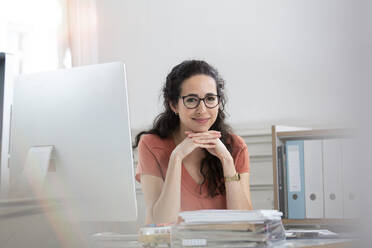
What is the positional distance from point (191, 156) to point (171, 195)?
249 millimetres

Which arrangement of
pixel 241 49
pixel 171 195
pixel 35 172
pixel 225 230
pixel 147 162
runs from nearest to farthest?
pixel 225 230 < pixel 35 172 < pixel 171 195 < pixel 147 162 < pixel 241 49

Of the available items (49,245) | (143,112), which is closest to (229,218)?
(49,245)

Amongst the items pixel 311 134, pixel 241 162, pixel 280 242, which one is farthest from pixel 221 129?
pixel 280 242

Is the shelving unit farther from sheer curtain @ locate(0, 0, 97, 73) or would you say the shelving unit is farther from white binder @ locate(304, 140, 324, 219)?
sheer curtain @ locate(0, 0, 97, 73)

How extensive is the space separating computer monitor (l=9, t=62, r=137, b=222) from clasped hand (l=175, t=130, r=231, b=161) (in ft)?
2.11

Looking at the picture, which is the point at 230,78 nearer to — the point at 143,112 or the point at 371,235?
the point at 143,112

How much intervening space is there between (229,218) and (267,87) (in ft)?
5.54

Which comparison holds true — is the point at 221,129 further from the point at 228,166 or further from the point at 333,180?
the point at 333,180

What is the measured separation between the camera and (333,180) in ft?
6.53

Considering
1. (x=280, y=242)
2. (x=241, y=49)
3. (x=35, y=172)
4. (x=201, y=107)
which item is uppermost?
(x=241, y=49)

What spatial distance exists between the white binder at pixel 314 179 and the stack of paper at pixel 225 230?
1.17m

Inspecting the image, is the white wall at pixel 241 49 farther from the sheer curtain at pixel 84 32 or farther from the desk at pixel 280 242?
the desk at pixel 280 242

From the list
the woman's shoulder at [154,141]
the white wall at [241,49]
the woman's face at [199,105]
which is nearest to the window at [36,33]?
the white wall at [241,49]

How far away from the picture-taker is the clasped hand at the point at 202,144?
1776mm
